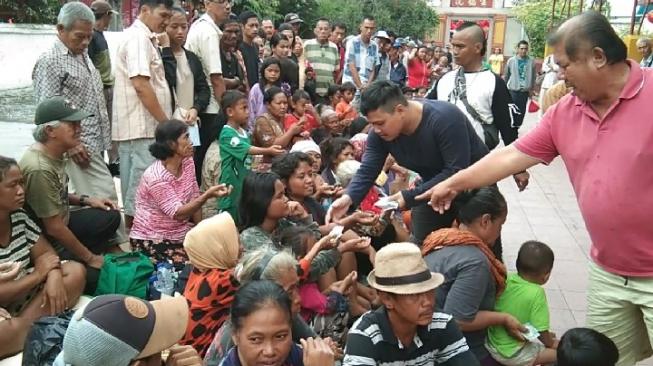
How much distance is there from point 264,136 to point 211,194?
180cm

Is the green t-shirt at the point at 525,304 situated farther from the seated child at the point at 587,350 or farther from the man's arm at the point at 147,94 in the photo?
the man's arm at the point at 147,94

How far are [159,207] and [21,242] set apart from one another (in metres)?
1.00

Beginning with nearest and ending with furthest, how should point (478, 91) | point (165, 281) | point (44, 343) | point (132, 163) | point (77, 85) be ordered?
point (44, 343) → point (165, 281) → point (77, 85) → point (478, 91) → point (132, 163)

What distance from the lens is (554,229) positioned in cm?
679

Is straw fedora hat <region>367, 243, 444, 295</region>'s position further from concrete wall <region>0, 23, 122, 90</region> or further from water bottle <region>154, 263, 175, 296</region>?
concrete wall <region>0, 23, 122, 90</region>

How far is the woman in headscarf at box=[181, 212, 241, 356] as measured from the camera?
3.03 meters

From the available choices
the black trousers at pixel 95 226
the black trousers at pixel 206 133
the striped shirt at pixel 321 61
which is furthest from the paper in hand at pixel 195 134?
the striped shirt at pixel 321 61

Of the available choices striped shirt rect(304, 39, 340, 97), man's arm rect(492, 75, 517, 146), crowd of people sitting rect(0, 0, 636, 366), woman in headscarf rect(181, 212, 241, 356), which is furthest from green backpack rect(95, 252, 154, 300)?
striped shirt rect(304, 39, 340, 97)

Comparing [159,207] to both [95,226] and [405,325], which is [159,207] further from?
[405,325]

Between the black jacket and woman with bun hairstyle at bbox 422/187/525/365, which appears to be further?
the black jacket

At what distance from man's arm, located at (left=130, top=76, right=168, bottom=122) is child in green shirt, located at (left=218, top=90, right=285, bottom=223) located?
56 cm

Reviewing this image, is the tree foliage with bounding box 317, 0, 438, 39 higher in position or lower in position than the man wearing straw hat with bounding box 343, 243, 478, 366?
higher

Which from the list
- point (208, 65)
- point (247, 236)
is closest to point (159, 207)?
point (247, 236)

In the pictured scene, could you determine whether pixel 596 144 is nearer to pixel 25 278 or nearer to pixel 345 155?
pixel 25 278
